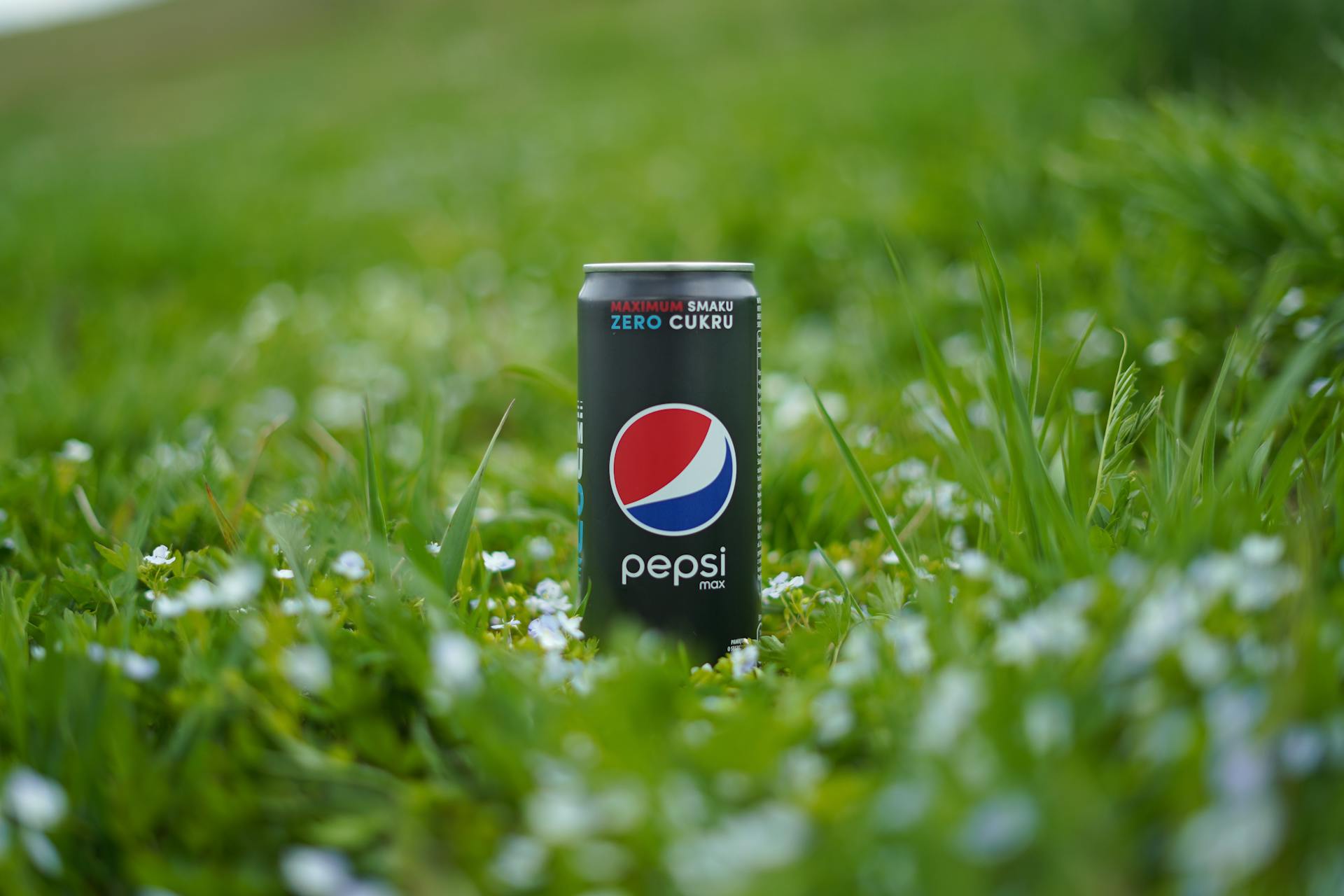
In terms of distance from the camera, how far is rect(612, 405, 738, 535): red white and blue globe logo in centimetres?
200

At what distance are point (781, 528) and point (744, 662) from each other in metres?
0.82

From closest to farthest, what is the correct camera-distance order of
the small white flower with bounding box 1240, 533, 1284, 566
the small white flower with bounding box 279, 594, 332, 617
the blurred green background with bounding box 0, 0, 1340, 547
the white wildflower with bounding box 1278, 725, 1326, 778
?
the white wildflower with bounding box 1278, 725, 1326, 778 → the small white flower with bounding box 1240, 533, 1284, 566 → the small white flower with bounding box 279, 594, 332, 617 → the blurred green background with bounding box 0, 0, 1340, 547

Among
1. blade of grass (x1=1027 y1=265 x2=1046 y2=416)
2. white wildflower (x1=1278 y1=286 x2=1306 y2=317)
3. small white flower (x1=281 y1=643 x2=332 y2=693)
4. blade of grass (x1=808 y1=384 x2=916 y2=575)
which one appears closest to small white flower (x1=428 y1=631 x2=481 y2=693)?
small white flower (x1=281 y1=643 x2=332 y2=693)

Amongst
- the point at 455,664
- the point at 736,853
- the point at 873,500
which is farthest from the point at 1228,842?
the point at 873,500

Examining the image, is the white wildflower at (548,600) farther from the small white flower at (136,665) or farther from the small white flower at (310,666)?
the small white flower at (136,665)

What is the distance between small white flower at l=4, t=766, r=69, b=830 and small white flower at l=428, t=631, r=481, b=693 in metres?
0.49

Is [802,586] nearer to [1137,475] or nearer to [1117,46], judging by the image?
[1137,475]

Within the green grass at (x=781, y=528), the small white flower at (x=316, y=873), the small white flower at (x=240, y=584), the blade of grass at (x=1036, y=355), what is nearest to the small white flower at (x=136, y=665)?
the green grass at (x=781, y=528)

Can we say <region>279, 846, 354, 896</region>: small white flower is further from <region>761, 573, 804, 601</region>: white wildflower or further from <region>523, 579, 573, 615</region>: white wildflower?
<region>761, 573, 804, 601</region>: white wildflower

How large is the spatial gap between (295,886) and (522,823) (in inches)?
11.6

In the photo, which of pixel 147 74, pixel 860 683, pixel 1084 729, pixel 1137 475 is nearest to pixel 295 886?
pixel 860 683

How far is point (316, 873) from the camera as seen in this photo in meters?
1.15

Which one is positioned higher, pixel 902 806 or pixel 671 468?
pixel 671 468

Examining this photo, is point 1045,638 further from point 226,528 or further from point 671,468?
point 226,528
